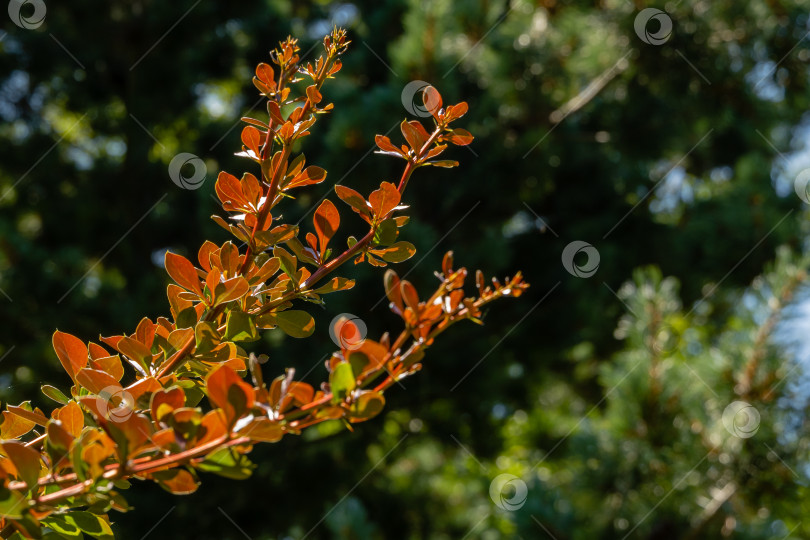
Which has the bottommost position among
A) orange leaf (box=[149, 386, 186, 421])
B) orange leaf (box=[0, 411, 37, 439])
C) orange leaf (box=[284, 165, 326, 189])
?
orange leaf (box=[0, 411, 37, 439])

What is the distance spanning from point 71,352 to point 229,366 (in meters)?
0.22

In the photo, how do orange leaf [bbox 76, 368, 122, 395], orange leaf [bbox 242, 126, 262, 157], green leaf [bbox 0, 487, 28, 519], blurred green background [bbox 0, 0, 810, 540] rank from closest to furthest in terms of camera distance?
green leaf [bbox 0, 487, 28, 519]
orange leaf [bbox 76, 368, 122, 395]
orange leaf [bbox 242, 126, 262, 157]
blurred green background [bbox 0, 0, 810, 540]

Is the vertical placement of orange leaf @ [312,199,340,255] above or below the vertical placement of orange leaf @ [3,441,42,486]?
above

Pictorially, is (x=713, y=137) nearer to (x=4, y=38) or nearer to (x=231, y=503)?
(x=231, y=503)

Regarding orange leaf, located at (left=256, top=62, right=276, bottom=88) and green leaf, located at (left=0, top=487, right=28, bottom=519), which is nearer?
green leaf, located at (left=0, top=487, right=28, bottom=519)

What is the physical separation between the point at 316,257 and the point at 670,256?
2.73 meters

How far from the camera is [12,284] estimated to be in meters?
2.76

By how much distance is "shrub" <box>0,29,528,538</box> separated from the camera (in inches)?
17.9

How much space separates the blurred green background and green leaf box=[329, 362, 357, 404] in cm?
148

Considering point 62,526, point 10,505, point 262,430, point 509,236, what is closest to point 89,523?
point 62,526

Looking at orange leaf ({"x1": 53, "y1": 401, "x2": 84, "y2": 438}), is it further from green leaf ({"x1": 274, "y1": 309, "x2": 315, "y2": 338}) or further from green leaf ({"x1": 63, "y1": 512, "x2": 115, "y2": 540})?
green leaf ({"x1": 274, "y1": 309, "x2": 315, "y2": 338})

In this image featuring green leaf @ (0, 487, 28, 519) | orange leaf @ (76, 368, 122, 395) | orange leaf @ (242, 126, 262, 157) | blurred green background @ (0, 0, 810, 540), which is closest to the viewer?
green leaf @ (0, 487, 28, 519)

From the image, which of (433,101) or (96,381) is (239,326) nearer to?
(96,381)

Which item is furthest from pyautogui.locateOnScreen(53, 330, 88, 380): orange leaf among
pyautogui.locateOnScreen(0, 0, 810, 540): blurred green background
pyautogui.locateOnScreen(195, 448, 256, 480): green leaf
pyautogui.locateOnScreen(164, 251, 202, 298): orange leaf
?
pyautogui.locateOnScreen(0, 0, 810, 540): blurred green background
